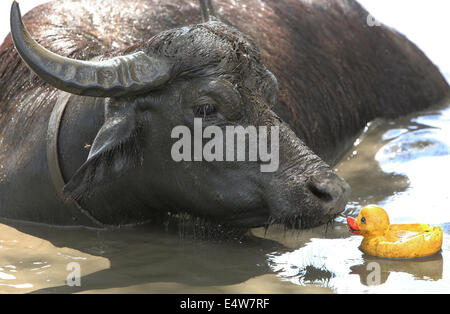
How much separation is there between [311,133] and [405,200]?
4.06 feet

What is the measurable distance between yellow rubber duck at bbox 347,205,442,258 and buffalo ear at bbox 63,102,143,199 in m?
1.38

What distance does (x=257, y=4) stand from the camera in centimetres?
718

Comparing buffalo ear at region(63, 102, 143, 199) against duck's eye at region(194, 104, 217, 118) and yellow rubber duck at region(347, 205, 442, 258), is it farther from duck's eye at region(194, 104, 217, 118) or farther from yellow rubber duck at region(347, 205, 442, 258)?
yellow rubber duck at region(347, 205, 442, 258)

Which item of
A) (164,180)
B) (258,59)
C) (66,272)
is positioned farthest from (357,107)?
(66,272)

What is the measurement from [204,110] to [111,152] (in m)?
0.61

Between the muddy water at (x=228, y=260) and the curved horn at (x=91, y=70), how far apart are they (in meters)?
1.01

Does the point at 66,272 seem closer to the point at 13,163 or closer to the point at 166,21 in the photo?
the point at 13,163

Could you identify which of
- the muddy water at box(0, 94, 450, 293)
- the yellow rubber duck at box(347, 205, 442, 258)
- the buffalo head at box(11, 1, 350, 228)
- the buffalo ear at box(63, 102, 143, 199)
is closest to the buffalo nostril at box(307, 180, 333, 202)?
the buffalo head at box(11, 1, 350, 228)

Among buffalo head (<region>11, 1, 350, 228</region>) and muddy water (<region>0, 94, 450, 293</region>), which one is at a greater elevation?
buffalo head (<region>11, 1, 350, 228</region>)

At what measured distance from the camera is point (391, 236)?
4.49 m

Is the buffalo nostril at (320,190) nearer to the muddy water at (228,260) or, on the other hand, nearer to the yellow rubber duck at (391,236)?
the yellow rubber duck at (391,236)

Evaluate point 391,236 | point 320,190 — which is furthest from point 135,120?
point 391,236

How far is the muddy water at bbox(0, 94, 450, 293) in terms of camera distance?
13.1 ft

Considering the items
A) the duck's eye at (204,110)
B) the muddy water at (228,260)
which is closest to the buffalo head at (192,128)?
the duck's eye at (204,110)
